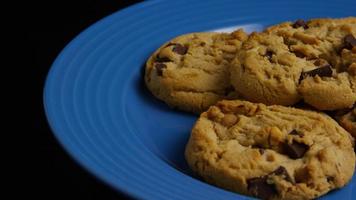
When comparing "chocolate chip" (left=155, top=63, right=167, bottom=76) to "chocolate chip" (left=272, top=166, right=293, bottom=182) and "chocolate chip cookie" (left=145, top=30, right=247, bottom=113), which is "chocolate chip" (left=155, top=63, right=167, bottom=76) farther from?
"chocolate chip" (left=272, top=166, right=293, bottom=182)

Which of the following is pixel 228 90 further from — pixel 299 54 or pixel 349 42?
pixel 349 42

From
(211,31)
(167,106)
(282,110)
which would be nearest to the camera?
(282,110)

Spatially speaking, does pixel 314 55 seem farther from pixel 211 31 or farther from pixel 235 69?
pixel 211 31

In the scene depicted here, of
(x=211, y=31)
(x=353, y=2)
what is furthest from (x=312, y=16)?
(x=211, y=31)

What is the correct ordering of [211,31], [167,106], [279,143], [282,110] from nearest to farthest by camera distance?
[279,143], [282,110], [167,106], [211,31]

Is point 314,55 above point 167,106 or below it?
above
